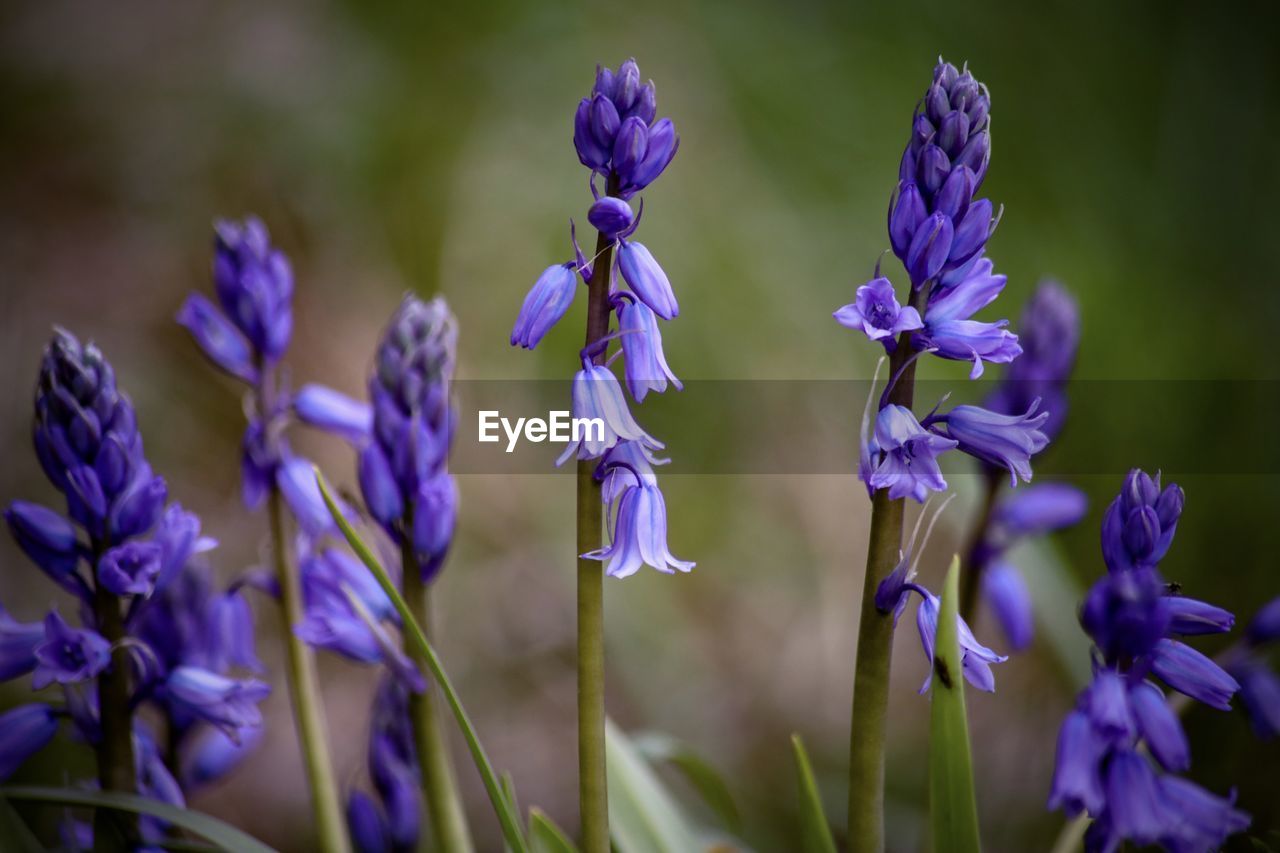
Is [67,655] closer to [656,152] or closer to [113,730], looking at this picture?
[113,730]

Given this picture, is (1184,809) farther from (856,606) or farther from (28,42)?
(28,42)

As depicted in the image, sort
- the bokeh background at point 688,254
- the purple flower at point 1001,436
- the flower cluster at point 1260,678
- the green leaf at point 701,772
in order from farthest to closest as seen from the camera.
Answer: the bokeh background at point 688,254, the green leaf at point 701,772, the flower cluster at point 1260,678, the purple flower at point 1001,436

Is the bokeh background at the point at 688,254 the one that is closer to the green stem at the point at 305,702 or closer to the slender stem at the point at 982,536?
the slender stem at the point at 982,536

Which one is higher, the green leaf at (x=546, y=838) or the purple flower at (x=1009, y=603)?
the purple flower at (x=1009, y=603)

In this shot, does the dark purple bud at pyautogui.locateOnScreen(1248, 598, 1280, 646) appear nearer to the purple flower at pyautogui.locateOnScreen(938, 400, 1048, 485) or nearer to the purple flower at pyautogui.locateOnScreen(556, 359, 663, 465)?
the purple flower at pyautogui.locateOnScreen(938, 400, 1048, 485)

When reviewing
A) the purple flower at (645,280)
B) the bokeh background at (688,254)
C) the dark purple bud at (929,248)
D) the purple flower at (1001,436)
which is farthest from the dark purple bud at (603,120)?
the bokeh background at (688,254)

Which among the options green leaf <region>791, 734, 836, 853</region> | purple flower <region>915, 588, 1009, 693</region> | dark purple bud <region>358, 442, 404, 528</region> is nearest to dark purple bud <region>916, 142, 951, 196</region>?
purple flower <region>915, 588, 1009, 693</region>
